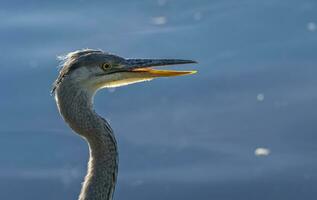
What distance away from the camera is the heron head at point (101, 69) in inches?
193

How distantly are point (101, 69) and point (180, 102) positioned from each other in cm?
211

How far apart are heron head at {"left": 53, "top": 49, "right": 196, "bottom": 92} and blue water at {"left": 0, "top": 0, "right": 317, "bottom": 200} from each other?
1.38 meters

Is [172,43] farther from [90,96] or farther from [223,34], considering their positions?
[90,96]

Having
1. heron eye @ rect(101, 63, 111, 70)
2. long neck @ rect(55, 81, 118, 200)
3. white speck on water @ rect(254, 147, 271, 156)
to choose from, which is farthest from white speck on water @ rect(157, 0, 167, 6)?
long neck @ rect(55, 81, 118, 200)

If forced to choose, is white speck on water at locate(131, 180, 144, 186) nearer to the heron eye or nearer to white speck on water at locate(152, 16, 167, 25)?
the heron eye

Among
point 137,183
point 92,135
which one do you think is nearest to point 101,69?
point 92,135

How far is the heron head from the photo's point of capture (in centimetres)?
491

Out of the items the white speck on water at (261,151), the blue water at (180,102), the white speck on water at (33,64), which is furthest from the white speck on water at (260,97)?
the white speck on water at (33,64)

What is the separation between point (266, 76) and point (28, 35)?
1598mm

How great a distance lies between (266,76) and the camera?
7.33 m

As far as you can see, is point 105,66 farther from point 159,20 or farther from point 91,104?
point 159,20

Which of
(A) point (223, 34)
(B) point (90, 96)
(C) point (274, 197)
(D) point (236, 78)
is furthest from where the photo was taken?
(A) point (223, 34)

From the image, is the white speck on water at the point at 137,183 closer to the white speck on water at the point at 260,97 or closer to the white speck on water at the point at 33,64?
the white speck on water at the point at 260,97

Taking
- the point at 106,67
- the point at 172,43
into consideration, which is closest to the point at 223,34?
the point at 172,43
